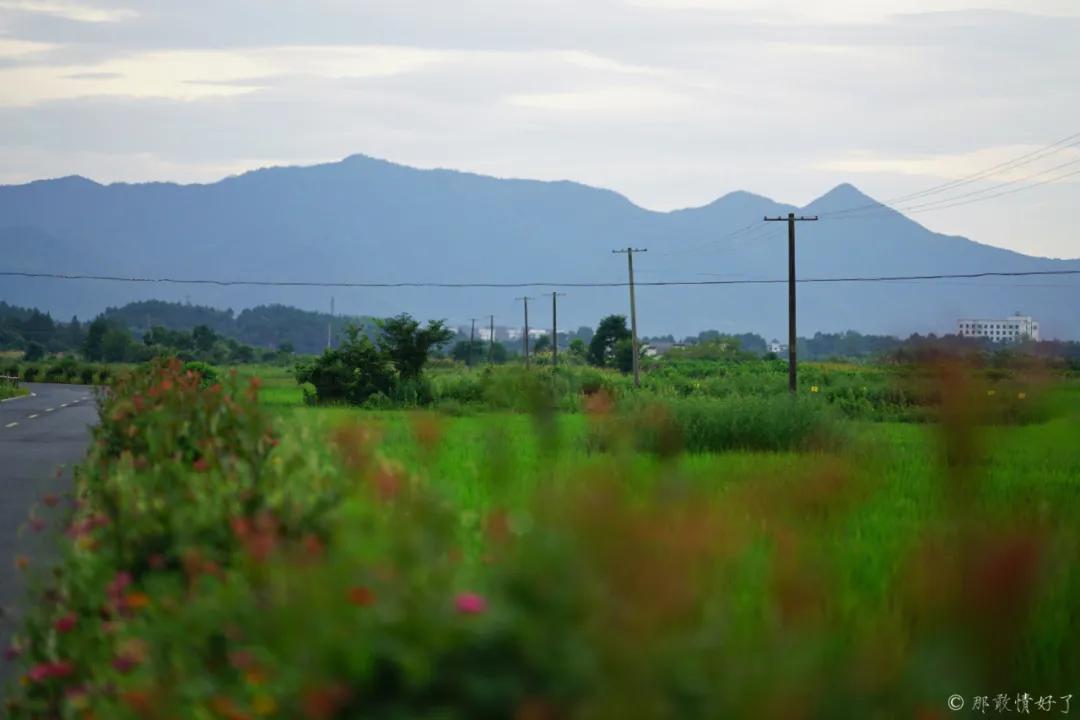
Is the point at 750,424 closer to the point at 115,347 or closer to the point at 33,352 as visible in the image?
the point at 115,347

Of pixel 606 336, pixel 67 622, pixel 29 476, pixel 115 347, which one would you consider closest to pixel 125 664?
pixel 67 622

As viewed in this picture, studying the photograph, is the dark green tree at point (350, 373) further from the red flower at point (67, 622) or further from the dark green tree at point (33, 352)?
the dark green tree at point (33, 352)

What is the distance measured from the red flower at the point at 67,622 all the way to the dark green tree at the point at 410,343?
4729 cm

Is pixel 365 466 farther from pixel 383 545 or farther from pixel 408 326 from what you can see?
pixel 408 326

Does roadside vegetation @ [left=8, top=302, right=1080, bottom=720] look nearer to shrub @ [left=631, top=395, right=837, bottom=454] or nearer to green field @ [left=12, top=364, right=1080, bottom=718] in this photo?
green field @ [left=12, top=364, right=1080, bottom=718]

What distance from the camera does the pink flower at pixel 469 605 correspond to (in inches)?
135

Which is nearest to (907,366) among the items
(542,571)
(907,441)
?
(542,571)

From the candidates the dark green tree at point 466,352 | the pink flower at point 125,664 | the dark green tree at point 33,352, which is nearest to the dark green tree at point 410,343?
the pink flower at point 125,664

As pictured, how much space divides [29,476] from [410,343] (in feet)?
109

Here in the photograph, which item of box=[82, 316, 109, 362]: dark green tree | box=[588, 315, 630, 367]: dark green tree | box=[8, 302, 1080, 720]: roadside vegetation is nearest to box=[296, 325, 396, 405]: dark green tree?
box=[8, 302, 1080, 720]: roadside vegetation

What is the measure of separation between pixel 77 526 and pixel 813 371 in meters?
65.2

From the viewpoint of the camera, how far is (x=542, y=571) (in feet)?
11.6

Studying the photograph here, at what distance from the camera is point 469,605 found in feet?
11.3

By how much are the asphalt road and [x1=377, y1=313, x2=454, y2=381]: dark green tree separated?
1175 centimetres
